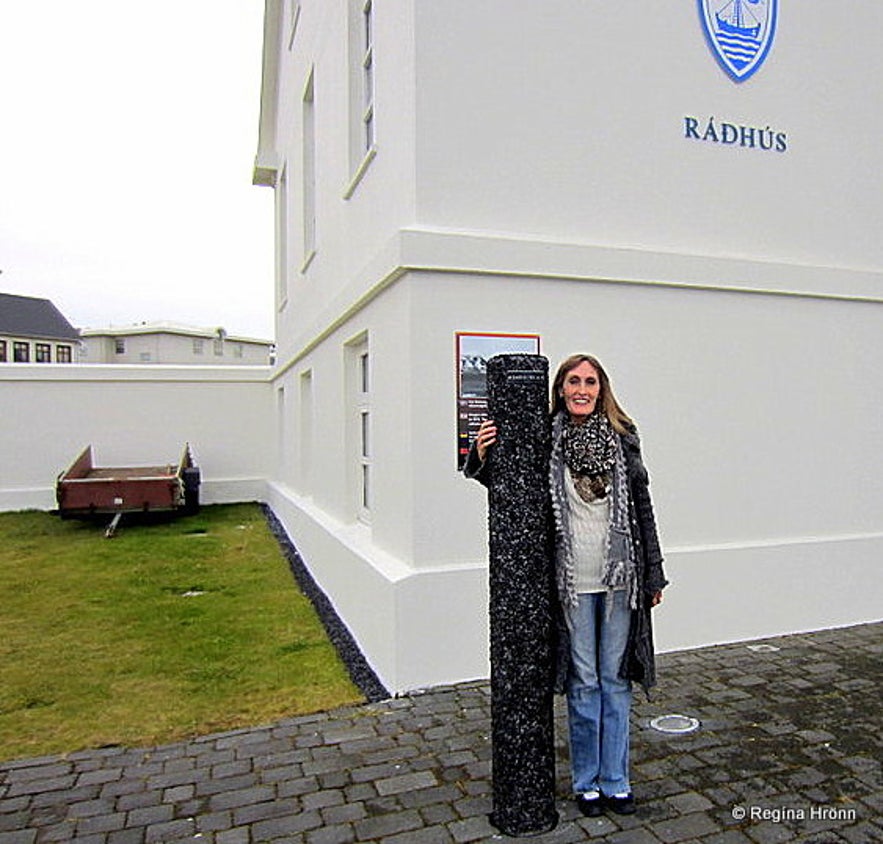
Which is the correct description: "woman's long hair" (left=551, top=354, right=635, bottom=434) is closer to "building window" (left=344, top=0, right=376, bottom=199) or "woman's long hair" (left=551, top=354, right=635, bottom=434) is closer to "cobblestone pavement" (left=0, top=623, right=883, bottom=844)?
Answer: "cobblestone pavement" (left=0, top=623, right=883, bottom=844)

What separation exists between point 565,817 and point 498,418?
1.75m

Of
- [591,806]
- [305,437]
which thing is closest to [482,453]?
[591,806]

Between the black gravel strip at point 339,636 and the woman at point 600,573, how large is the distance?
6.12 feet

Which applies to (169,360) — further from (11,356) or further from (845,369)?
(845,369)

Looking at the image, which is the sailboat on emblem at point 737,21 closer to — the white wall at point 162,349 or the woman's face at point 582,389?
the woman's face at point 582,389

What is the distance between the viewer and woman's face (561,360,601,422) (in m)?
3.42

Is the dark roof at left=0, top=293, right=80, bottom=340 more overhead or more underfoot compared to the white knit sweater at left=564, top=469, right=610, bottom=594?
more overhead

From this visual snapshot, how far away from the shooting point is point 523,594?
3344 millimetres

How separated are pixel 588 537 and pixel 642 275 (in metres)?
2.93

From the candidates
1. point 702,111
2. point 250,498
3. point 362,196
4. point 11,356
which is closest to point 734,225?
point 702,111

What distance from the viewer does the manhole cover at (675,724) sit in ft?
14.1

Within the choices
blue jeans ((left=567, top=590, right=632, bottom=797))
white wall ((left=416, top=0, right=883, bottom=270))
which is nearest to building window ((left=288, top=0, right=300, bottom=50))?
white wall ((left=416, top=0, right=883, bottom=270))

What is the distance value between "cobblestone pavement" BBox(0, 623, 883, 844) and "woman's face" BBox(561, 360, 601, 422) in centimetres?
176

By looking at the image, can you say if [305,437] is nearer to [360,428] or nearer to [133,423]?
[360,428]
